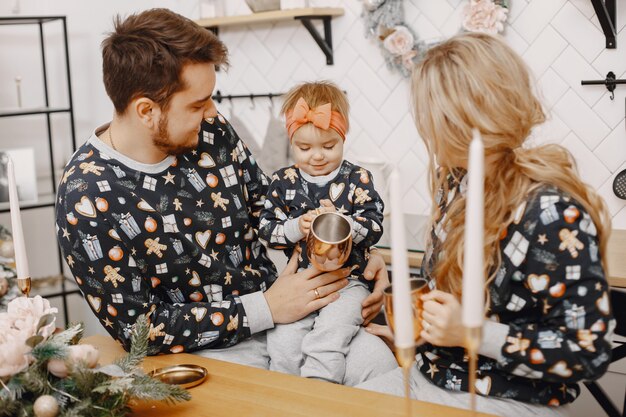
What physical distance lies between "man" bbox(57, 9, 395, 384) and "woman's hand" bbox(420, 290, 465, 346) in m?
0.66

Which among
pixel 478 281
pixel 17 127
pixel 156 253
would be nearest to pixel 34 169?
pixel 17 127

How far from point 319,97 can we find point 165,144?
462mm

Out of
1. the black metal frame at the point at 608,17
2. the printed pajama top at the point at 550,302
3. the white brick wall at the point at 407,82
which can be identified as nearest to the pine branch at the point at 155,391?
the printed pajama top at the point at 550,302

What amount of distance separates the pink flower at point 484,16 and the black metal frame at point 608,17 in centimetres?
38

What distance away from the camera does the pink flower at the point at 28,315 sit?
50.7 inches

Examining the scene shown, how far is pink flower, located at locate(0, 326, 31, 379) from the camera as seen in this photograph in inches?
48.4

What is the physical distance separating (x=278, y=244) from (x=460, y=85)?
0.84m

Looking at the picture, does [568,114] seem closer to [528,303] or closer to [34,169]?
[528,303]

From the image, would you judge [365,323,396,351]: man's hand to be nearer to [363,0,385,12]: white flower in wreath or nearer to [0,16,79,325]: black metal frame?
[363,0,385,12]: white flower in wreath

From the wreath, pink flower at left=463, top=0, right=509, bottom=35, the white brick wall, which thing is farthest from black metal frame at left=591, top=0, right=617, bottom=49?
the wreath

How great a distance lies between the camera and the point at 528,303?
142 centimetres

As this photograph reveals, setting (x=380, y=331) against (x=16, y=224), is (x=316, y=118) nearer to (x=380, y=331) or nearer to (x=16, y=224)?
(x=380, y=331)

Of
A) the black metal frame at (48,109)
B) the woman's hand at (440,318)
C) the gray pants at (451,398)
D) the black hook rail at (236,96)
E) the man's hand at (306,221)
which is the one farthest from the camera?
the black hook rail at (236,96)

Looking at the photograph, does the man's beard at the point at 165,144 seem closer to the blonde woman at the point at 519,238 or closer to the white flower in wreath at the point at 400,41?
the blonde woman at the point at 519,238
